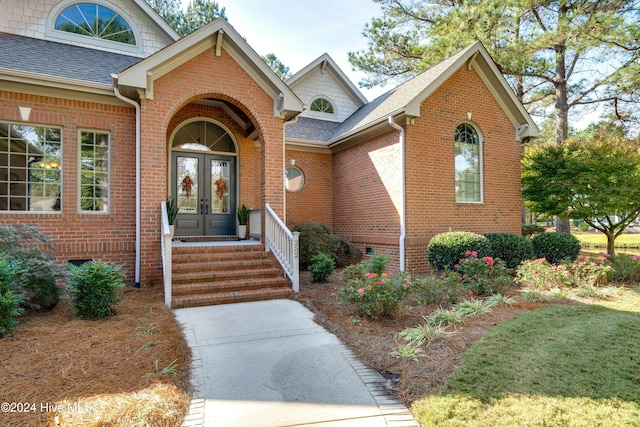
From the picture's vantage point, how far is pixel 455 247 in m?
7.96

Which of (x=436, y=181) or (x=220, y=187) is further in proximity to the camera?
(x=220, y=187)

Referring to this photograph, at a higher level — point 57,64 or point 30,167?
point 57,64

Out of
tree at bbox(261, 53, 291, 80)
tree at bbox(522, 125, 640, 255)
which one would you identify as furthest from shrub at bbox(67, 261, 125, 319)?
tree at bbox(261, 53, 291, 80)

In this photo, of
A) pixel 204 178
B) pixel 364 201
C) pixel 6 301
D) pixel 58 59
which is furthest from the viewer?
pixel 364 201

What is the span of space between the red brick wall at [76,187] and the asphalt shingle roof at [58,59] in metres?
0.55

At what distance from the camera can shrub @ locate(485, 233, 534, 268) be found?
848cm

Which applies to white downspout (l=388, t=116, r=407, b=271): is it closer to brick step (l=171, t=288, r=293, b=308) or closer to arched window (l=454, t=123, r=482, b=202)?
arched window (l=454, t=123, r=482, b=202)

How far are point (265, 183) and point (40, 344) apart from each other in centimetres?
507

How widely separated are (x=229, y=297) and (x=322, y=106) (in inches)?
387

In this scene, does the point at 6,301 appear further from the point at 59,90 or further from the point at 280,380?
the point at 59,90

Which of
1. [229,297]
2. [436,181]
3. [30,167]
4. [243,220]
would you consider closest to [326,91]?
[436,181]

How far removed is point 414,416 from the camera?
2.94 metres

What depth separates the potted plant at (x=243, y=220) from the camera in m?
9.42

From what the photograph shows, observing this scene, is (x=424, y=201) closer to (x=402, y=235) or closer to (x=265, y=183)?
(x=402, y=235)
